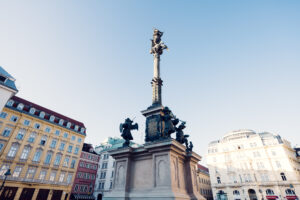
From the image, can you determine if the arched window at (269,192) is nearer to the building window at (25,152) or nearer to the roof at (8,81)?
the building window at (25,152)

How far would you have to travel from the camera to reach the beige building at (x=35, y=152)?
31.8 m

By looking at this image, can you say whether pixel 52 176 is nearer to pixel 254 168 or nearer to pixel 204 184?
pixel 254 168

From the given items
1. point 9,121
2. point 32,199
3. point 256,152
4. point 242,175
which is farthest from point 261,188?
point 9,121

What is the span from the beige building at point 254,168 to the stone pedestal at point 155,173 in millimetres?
40960

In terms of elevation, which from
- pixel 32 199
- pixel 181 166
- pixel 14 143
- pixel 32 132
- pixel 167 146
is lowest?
pixel 32 199

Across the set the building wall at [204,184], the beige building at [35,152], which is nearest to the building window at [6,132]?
the beige building at [35,152]

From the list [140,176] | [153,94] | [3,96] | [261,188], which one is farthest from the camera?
[261,188]

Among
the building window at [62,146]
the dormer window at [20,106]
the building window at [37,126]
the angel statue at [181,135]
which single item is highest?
the dormer window at [20,106]

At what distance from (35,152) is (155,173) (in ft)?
124

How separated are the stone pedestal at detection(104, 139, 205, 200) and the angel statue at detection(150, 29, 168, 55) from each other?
8330 millimetres

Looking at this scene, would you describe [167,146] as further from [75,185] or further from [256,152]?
[256,152]

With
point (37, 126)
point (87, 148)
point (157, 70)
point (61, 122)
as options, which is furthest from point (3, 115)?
point (157, 70)

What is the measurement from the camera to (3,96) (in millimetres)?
24562

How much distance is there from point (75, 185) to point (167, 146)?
160ft
